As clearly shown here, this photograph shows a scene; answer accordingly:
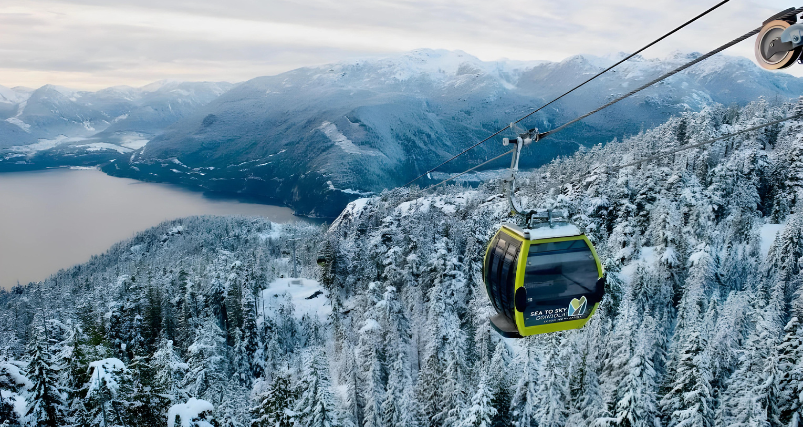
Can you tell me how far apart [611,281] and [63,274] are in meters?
180

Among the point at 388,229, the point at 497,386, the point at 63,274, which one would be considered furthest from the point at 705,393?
the point at 63,274

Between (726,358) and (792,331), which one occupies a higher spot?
(792,331)

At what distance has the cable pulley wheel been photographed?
416 centimetres

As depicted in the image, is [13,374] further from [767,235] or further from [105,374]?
[767,235]

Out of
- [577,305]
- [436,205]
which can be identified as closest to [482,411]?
[577,305]

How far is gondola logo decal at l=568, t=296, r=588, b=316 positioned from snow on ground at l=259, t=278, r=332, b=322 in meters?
52.4

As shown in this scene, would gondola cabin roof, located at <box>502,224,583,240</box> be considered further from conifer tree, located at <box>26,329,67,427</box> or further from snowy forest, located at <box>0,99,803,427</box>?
conifer tree, located at <box>26,329,67,427</box>

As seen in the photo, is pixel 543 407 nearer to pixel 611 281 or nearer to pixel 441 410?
pixel 441 410

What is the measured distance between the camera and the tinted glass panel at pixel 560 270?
999 centimetres

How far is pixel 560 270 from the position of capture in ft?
33.5

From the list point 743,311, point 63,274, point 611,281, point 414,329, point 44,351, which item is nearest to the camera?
point 44,351

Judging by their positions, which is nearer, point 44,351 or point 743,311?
point 44,351

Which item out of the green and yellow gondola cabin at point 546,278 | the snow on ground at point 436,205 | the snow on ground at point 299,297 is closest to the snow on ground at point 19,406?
the green and yellow gondola cabin at point 546,278

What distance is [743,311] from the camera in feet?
114
